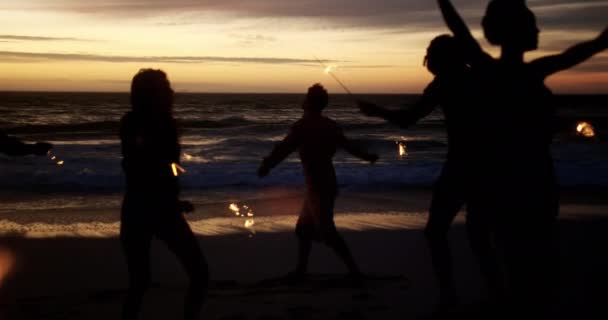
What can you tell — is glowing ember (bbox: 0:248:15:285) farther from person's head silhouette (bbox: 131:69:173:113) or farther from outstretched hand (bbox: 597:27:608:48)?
outstretched hand (bbox: 597:27:608:48)

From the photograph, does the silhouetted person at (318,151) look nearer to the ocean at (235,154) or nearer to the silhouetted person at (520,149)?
the ocean at (235,154)

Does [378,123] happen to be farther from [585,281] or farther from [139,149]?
[139,149]

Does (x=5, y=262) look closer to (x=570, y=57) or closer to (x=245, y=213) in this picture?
(x=245, y=213)

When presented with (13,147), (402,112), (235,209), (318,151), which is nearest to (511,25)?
(402,112)

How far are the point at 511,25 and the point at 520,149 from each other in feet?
1.71

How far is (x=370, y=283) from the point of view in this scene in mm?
6230

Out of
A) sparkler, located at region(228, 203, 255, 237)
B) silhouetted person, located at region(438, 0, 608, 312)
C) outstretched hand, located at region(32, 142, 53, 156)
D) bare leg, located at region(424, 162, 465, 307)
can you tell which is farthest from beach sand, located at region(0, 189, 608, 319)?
outstretched hand, located at region(32, 142, 53, 156)

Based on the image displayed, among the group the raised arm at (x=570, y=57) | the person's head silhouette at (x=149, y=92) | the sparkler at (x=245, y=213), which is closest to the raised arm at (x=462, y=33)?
the raised arm at (x=570, y=57)

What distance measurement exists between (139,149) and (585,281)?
4.52 meters

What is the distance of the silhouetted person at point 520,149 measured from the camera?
8.59 ft

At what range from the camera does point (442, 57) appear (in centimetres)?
446

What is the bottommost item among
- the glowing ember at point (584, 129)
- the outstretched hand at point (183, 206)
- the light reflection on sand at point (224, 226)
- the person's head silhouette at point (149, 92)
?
the light reflection on sand at point (224, 226)

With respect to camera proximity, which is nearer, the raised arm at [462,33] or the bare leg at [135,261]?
the raised arm at [462,33]

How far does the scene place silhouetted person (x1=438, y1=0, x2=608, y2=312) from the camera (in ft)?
8.59
